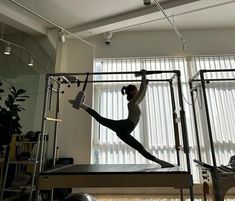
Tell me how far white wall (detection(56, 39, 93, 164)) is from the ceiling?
480mm

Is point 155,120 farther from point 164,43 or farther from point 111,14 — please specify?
point 111,14

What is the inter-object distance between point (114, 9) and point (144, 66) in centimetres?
149

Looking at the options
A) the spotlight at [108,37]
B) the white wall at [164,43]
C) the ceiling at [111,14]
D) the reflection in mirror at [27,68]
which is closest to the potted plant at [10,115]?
the reflection in mirror at [27,68]

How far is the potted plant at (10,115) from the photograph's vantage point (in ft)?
12.0

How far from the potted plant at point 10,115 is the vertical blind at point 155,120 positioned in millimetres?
1605

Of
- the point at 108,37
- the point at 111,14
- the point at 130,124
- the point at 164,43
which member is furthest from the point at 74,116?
the point at 164,43

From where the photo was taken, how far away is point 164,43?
4.84 meters

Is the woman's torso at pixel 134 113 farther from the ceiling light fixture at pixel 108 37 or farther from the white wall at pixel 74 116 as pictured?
the ceiling light fixture at pixel 108 37

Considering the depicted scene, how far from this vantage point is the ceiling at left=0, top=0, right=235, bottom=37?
12.3 ft

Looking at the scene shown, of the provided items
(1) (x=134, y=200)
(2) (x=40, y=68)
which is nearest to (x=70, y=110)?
(2) (x=40, y=68)

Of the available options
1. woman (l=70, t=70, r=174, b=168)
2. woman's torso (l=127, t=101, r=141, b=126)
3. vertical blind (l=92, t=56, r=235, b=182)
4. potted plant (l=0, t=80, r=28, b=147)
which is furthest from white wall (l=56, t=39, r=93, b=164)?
woman's torso (l=127, t=101, r=141, b=126)

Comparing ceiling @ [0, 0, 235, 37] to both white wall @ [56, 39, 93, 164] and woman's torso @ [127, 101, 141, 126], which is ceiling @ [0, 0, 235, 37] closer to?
white wall @ [56, 39, 93, 164]

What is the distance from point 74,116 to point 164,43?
284 cm

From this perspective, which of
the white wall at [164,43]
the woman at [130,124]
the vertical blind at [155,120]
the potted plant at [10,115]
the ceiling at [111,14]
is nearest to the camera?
the woman at [130,124]
